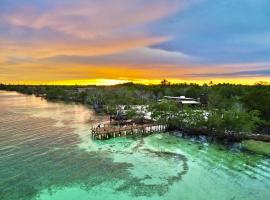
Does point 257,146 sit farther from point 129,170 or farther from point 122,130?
point 122,130

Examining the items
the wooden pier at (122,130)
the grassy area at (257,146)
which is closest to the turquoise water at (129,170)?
the grassy area at (257,146)

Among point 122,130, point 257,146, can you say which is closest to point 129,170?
point 122,130

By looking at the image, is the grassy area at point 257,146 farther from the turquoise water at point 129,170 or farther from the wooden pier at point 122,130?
the wooden pier at point 122,130

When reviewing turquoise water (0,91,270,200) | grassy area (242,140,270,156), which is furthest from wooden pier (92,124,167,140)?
grassy area (242,140,270,156)

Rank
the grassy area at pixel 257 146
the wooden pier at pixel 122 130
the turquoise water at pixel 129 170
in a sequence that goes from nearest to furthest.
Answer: the turquoise water at pixel 129 170 → the grassy area at pixel 257 146 → the wooden pier at pixel 122 130

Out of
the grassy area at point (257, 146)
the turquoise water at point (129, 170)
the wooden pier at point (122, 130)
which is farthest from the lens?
the wooden pier at point (122, 130)

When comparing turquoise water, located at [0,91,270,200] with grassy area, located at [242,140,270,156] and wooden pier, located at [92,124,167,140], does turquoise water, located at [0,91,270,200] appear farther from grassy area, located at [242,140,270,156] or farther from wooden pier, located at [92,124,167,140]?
wooden pier, located at [92,124,167,140]

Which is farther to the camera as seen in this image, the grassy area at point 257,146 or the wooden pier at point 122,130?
the wooden pier at point 122,130
